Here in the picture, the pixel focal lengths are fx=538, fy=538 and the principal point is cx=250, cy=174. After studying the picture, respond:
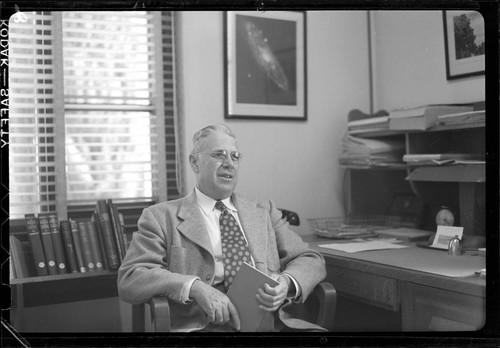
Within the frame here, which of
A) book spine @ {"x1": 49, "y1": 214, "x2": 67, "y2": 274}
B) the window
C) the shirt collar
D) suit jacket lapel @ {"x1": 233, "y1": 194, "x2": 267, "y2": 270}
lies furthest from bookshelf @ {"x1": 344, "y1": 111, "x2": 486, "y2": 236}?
book spine @ {"x1": 49, "y1": 214, "x2": 67, "y2": 274}

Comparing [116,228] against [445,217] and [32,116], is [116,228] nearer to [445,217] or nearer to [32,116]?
[32,116]

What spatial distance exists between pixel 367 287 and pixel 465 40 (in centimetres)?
61

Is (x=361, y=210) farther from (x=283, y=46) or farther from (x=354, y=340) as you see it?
(x=283, y=46)

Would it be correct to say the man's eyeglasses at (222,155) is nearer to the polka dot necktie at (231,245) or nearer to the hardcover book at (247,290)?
the polka dot necktie at (231,245)

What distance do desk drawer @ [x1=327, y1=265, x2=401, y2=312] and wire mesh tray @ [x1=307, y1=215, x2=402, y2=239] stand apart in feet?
0.27

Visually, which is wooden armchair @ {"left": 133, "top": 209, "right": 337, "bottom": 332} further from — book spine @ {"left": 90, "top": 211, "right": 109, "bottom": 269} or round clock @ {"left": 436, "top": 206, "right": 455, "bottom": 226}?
A: round clock @ {"left": 436, "top": 206, "right": 455, "bottom": 226}

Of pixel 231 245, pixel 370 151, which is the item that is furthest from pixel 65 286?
pixel 370 151

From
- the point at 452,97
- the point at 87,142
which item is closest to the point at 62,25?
the point at 87,142

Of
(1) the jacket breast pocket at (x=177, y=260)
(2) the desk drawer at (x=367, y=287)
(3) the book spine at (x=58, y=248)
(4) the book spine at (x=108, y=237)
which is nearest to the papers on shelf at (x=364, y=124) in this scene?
(2) the desk drawer at (x=367, y=287)

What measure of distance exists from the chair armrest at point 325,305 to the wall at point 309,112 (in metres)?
0.14

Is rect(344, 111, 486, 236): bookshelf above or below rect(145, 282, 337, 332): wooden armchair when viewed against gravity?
above

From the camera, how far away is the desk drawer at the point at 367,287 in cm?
121

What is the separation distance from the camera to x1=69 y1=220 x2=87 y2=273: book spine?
1.17 m

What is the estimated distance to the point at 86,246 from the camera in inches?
46.3
